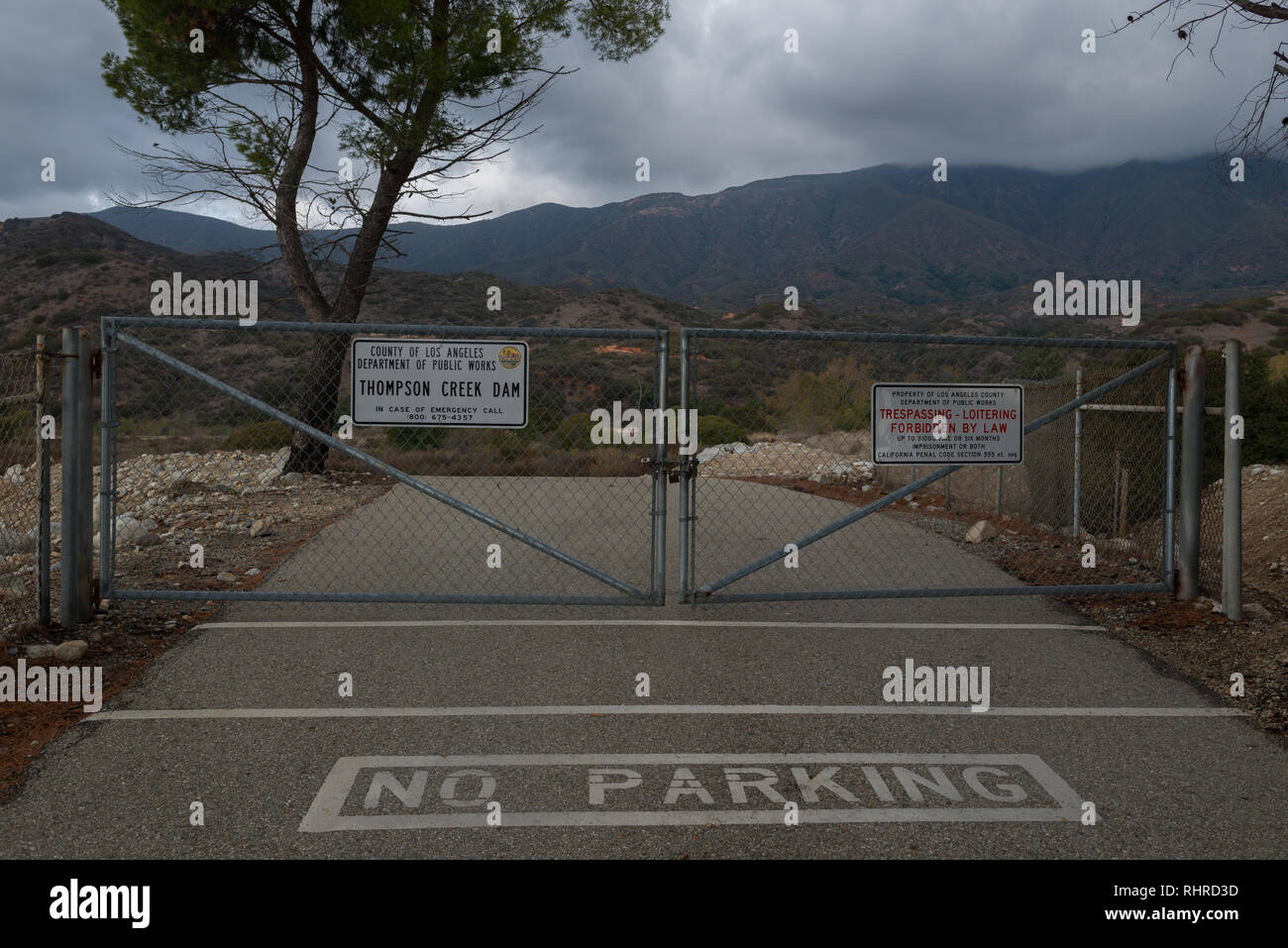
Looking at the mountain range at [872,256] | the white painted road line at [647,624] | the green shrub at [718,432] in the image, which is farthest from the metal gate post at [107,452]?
the mountain range at [872,256]

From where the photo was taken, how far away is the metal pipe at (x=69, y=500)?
6.49 m

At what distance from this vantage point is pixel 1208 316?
1991 inches

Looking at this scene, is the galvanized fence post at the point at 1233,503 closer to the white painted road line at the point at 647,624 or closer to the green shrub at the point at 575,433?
the white painted road line at the point at 647,624

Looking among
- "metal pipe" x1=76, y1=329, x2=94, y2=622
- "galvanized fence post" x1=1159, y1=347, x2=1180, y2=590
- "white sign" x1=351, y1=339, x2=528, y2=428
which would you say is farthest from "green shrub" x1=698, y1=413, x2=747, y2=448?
"metal pipe" x1=76, y1=329, x2=94, y2=622

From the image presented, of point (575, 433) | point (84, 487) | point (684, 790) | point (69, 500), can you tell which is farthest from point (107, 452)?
point (575, 433)

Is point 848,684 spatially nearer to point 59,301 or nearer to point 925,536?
point 925,536

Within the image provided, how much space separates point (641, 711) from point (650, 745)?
50cm

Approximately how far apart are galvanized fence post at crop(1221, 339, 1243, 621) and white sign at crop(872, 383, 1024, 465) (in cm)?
132

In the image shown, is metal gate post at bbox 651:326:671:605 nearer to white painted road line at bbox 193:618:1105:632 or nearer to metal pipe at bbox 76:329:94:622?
white painted road line at bbox 193:618:1105:632

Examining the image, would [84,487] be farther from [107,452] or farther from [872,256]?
[872,256]

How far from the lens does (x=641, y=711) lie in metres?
5.24

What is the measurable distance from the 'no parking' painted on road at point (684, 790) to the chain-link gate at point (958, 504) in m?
2.47

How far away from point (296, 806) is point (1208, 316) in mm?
55446
